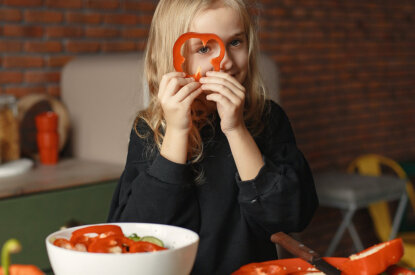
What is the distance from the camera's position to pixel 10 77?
7.72ft

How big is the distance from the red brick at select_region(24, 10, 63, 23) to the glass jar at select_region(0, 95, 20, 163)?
423mm

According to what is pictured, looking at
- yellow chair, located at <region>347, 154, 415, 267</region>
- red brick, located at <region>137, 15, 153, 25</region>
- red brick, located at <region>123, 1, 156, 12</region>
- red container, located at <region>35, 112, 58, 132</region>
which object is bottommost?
yellow chair, located at <region>347, 154, 415, 267</region>

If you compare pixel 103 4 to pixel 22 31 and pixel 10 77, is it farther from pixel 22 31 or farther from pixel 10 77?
pixel 10 77

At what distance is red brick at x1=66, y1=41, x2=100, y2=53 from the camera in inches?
99.2

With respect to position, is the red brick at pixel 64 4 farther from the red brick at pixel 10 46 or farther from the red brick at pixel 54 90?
the red brick at pixel 54 90

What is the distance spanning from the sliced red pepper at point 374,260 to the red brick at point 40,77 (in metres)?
1.89

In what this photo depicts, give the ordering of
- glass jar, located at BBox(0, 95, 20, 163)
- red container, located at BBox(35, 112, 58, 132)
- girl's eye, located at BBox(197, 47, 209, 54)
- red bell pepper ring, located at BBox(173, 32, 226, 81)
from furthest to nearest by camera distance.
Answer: red container, located at BBox(35, 112, 58, 132), glass jar, located at BBox(0, 95, 20, 163), girl's eye, located at BBox(197, 47, 209, 54), red bell pepper ring, located at BBox(173, 32, 226, 81)

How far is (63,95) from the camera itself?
2459mm

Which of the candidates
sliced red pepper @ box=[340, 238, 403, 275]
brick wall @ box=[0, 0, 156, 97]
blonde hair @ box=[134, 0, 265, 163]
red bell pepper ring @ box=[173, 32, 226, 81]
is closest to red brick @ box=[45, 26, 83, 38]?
brick wall @ box=[0, 0, 156, 97]

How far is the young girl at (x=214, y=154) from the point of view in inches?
42.1

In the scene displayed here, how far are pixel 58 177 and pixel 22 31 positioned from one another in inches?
28.1

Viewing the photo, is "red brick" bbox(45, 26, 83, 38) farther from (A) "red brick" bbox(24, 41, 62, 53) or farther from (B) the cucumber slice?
(B) the cucumber slice

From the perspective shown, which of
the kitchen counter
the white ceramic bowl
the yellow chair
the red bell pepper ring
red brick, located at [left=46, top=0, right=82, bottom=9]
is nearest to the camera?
the white ceramic bowl

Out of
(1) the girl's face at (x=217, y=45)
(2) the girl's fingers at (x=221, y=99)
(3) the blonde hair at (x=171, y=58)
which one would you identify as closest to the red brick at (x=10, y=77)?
(3) the blonde hair at (x=171, y=58)
